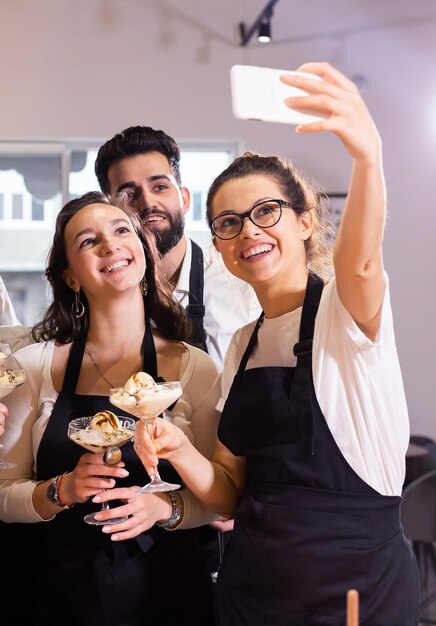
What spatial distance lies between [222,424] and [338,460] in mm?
343

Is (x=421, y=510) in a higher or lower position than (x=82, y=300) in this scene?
lower

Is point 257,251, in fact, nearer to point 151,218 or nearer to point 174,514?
point 174,514

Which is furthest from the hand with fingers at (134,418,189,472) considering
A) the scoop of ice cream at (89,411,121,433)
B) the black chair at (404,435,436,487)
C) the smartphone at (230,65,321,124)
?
the black chair at (404,435,436,487)

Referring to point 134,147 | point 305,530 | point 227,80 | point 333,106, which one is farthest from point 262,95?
point 227,80

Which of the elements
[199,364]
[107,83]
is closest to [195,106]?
[107,83]

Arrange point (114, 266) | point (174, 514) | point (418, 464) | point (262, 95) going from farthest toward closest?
point (418, 464)
point (114, 266)
point (174, 514)
point (262, 95)

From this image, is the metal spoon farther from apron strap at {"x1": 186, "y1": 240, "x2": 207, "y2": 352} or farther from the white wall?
the white wall

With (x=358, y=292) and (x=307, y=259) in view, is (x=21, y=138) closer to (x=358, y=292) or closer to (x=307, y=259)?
(x=307, y=259)

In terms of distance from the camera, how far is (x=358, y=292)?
1419mm

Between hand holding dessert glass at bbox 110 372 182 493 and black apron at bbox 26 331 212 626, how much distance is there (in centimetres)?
29

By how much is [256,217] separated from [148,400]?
0.49 meters

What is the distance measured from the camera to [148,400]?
66.8 inches

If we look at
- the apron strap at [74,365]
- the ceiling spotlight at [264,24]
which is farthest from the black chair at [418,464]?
the apron strap at [74,365]

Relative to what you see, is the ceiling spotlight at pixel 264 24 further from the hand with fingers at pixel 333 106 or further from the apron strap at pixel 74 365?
the hand with fingers at pixel 333 106
